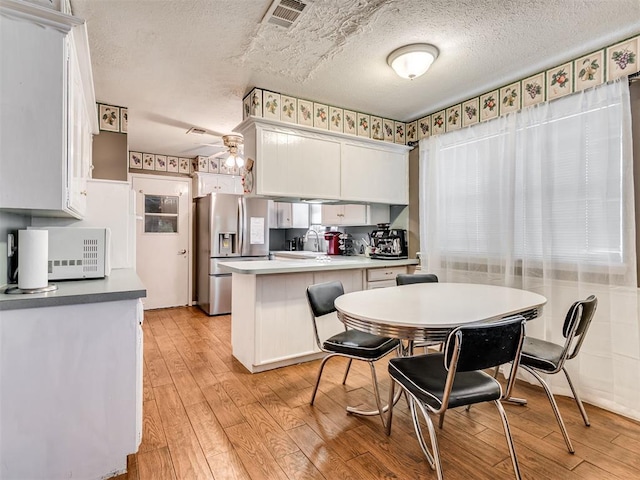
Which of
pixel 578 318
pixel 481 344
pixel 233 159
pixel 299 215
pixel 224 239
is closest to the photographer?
pixel 481 344

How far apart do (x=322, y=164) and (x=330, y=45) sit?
122 cm

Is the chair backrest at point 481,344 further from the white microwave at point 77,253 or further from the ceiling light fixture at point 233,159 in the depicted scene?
the ceiling light fixture at point 233,159

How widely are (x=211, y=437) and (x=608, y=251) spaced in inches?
110

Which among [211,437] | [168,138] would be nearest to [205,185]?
[168,138]

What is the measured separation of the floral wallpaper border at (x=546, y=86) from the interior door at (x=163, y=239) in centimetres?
402

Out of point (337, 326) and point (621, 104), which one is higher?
point (621, 104)

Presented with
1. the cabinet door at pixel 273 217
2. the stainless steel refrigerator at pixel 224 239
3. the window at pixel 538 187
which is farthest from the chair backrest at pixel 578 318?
the cabinet door at pixel 273 217

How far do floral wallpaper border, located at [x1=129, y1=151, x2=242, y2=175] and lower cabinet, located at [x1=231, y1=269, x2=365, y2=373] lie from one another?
2.97 metres

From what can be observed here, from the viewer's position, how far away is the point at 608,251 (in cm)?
226

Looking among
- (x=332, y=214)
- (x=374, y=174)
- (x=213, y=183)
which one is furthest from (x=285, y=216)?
(x=374, y=174)

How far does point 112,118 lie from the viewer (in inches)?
131

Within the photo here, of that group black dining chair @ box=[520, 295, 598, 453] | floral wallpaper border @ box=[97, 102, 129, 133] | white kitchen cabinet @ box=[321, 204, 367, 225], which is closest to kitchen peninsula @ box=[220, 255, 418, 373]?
white kitchen cabinet @ box=[321, 204, 367, 225]

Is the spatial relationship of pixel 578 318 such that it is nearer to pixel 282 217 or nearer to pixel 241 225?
pixel 241 225

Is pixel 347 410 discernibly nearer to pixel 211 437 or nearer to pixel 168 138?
pixel 211 437
